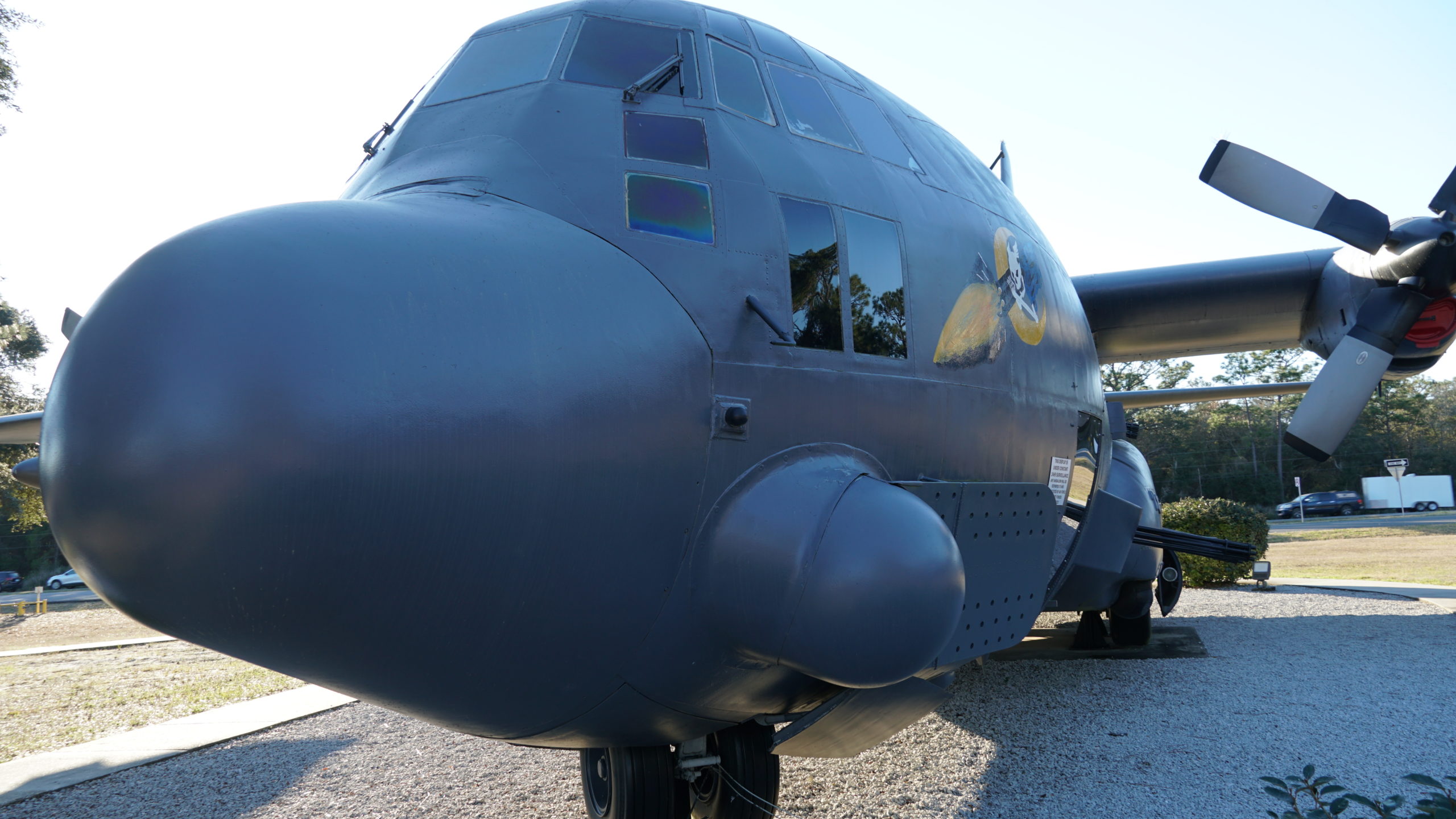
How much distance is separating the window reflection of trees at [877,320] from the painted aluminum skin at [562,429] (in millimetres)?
41

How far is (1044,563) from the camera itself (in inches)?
169

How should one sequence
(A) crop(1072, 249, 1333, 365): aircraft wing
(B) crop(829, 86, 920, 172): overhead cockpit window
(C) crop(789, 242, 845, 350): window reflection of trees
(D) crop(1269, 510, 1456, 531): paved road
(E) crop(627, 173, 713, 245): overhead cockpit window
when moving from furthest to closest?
(D) crop(1269, 510, 1456, 531): paved road
(A) crop(1072, 249, 1333, 365): aircraft wing
(B) crop(829, 86, 920, 172): overhead cockpit window
(C) crop(789, 242, 845, 350): window reflection of trees
(E) crop(627, 173, 713, 245): overhead cockpit window

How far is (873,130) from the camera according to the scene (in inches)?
176

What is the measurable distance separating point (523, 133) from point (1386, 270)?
8.31 meters

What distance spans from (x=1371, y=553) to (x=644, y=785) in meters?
25.8

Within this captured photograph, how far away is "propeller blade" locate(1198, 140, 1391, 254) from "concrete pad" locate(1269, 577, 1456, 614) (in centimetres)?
642

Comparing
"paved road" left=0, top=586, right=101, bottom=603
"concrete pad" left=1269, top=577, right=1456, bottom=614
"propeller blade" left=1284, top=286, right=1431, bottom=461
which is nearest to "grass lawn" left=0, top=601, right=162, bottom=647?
"paved road" left=0, top=586, right=101, bottom=603

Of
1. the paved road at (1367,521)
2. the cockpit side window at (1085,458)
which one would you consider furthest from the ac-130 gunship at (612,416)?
the paved road at (1367,521)

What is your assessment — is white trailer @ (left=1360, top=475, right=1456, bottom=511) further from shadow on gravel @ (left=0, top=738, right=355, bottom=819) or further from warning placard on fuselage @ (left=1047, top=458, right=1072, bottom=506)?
shadow on gravel @ (left=0, top=738, right=355, bottom=819)

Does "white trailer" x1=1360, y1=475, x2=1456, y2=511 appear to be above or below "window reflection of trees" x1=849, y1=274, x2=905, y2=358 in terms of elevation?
below

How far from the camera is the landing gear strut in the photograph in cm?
404

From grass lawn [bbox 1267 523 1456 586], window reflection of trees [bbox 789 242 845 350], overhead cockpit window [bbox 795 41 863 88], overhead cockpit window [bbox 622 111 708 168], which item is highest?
overhead cockpit window [bbox 795 41 863 88]

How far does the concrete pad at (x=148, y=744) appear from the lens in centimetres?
645

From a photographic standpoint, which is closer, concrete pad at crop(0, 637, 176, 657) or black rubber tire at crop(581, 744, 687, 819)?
black rubber tire at crop(581, 744, 687, 819)
